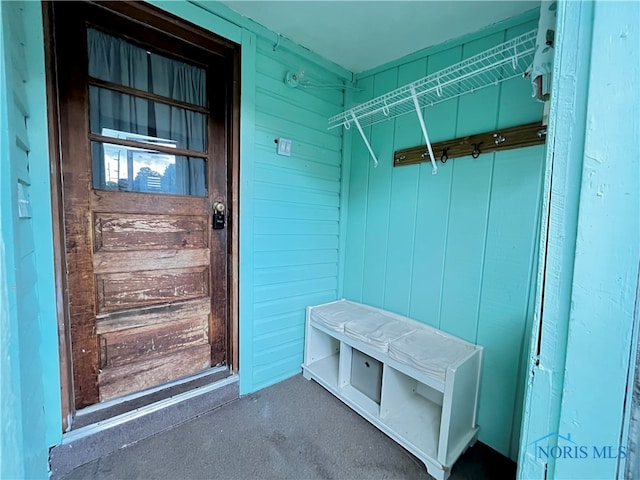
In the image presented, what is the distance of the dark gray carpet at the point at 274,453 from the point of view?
1211 millimetres

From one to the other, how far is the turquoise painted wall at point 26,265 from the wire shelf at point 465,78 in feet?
4.56

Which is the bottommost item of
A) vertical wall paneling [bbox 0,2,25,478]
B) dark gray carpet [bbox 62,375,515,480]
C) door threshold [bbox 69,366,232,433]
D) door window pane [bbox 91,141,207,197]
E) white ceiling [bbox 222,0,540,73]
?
dark gray carpet [bbox 62,375,515,480]

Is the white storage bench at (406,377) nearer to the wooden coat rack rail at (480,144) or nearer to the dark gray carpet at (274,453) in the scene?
the dark gray carpet at (274,453)

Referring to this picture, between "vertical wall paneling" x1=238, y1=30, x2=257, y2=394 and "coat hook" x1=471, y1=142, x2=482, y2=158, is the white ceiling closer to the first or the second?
"vertical wall paneling" x1=238, y1=30, x2=257, y2=394

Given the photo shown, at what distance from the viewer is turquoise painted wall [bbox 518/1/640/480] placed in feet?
1.42

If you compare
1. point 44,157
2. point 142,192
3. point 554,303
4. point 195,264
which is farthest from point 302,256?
point 554,303

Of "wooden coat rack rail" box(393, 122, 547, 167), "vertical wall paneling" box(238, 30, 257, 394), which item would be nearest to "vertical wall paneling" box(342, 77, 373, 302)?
"wooden coat rack rail" box(393, 122, 547, 167)

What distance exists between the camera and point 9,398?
2.11ft

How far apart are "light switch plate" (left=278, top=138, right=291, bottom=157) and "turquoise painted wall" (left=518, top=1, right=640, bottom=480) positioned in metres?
1.39

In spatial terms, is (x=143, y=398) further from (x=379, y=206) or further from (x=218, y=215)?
(x=379, y=206)

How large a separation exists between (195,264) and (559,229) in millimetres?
1537

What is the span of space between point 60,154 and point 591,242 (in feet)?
5.62

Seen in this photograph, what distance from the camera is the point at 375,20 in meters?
1.41

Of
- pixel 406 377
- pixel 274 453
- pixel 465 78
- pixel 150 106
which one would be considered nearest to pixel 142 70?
pixel 150 106
